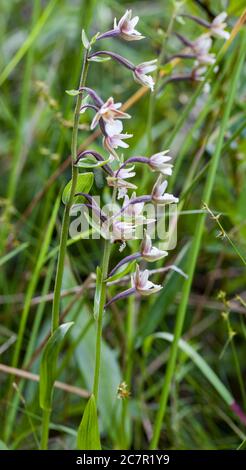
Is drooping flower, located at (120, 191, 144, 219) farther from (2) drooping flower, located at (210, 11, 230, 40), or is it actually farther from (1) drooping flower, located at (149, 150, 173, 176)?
(2) drooping flower, located at (210, 11, 230, 40)

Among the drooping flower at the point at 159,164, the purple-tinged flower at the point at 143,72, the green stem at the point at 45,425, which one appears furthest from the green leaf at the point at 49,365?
the purple-tinged flower at the point at 143,72

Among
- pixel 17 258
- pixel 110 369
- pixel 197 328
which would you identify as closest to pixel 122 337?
pixel 110 369

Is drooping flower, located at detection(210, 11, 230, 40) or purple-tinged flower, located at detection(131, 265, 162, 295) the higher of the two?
drooping flower, located at detection(210, 11, 230, 40)

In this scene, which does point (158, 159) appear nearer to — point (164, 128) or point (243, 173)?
point (243, 173)

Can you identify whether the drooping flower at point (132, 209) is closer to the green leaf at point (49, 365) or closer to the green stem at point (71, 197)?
the green stem at point (71, 197)

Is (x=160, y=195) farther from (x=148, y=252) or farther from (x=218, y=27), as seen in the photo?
(x=218, y=27)

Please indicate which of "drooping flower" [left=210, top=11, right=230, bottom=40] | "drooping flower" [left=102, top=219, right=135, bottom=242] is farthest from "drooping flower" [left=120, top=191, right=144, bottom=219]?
"drooping flower" [left=210, top=11, right=230, bottom=40]
